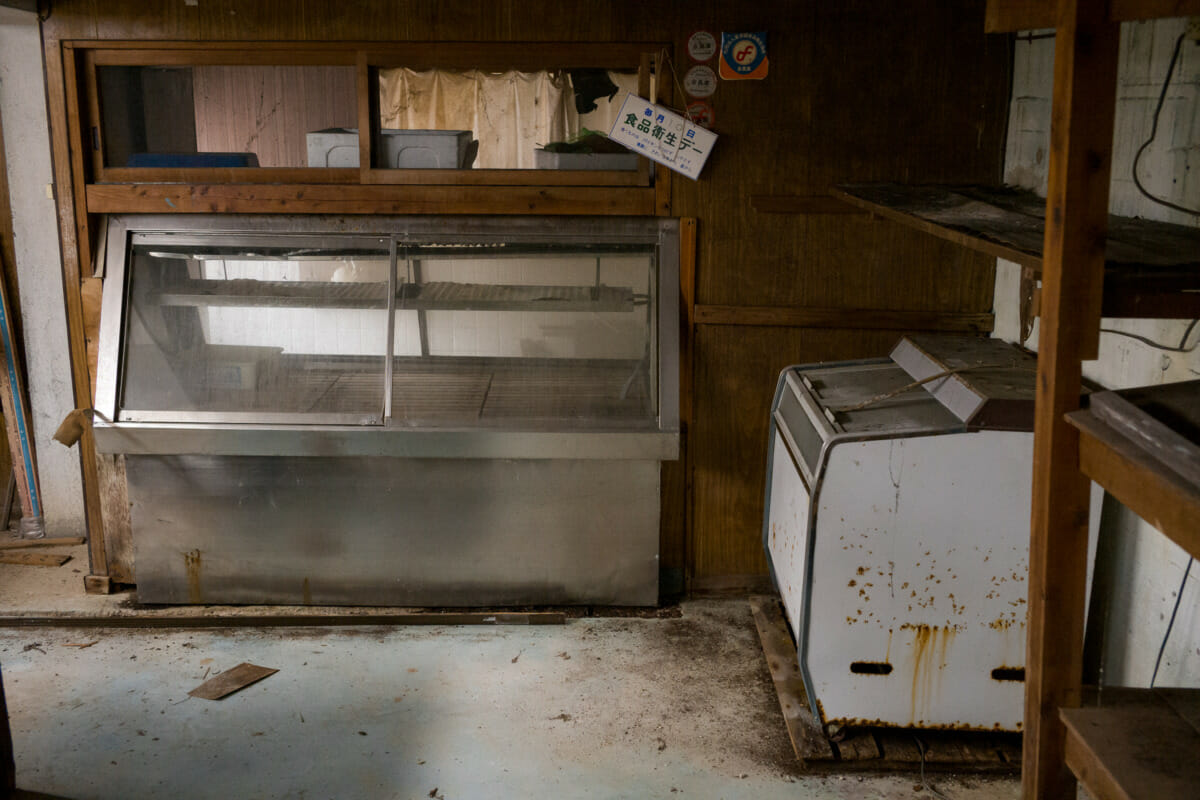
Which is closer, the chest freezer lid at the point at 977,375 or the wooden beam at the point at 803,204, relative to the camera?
the chest freezer lid at the point at 977,375

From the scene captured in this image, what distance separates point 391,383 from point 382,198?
2.65 feet

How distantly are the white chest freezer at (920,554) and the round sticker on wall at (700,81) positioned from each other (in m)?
1.58

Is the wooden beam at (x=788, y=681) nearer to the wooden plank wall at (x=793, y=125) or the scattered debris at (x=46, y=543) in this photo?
the wooden plank wall at (x=793, y=125)

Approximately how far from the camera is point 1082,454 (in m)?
1.68

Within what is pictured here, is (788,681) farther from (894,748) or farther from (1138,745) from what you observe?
(1138,745)

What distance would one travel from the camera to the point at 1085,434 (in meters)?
1.65

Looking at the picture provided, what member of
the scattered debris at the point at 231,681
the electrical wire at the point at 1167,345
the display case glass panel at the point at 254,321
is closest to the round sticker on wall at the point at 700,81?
the display case glass panel at the point at 254,321

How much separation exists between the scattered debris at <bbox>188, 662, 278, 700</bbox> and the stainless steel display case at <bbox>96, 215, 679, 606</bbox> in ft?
1.80

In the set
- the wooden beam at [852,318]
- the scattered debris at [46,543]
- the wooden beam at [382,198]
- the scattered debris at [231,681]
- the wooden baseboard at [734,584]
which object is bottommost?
the scattered debris at [231,681]

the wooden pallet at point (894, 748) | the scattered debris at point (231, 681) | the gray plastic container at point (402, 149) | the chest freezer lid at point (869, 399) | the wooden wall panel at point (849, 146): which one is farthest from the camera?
the gray plastic container at point (402, 149)

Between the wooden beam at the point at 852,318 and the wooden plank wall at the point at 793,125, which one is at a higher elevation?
the wooden plank wall at the point at 793,125

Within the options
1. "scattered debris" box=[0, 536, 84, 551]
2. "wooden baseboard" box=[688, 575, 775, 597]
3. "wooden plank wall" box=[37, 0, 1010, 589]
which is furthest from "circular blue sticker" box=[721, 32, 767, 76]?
"scattered debris" box=[0, 536, 84, 551]

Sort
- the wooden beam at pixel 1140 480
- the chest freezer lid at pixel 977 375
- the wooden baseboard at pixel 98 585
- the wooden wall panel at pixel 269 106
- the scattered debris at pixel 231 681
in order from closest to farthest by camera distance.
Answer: the wooden beam at pixel 1140 480, the chest freezer lid at pixel 977 375, the scattered debris at pixel 231 681, the wooden baseboard at pixel 98 585, the wooden wall panel at pixel 269 106

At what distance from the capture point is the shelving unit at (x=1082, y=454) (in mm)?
1555
